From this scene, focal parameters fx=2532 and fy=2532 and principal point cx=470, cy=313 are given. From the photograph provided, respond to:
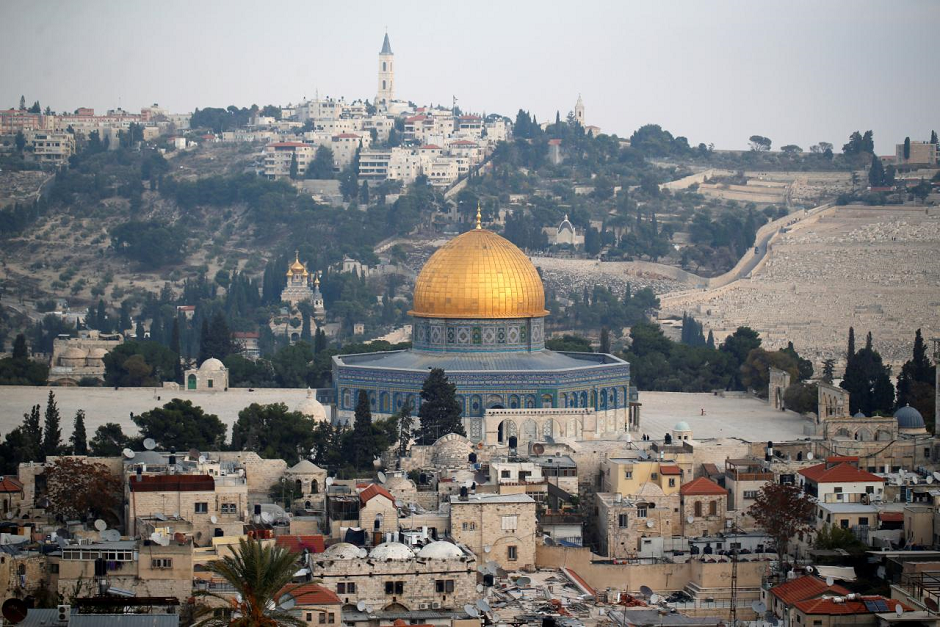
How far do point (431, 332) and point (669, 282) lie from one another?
4387 centimetres

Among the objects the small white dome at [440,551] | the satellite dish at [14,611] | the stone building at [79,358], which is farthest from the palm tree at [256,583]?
the stone building at [79,358]

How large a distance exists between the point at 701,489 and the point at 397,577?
730 centimetres

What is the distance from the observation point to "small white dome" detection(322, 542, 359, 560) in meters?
30.5

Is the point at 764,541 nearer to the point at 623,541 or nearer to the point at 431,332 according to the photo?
the point at 623,541

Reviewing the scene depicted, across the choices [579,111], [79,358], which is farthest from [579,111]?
[79,358]

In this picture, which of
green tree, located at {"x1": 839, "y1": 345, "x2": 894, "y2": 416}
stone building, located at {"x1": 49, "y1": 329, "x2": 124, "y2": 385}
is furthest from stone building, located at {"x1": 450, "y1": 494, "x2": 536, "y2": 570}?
stone building, located at {"x1": 49, "y1": 329, "x2": 124, "y2": 385}

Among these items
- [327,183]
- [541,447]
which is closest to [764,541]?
[541,447]

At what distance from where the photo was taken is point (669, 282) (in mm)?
91000

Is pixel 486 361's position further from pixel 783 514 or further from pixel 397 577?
pixel 397 577

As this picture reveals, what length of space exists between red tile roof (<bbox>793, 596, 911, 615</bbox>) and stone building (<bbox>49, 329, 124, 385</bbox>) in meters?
27.6

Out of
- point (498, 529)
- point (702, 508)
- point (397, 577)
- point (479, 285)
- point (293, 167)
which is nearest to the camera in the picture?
point (397, 577)

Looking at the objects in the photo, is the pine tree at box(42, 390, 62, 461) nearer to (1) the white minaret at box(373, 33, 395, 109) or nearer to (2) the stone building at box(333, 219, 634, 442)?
(2) the stone building at box(333, 219, 634, 442)

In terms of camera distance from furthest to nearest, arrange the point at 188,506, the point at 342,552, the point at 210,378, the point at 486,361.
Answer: the point at 210,378 < the point at 486,361 < the point at 188,506 < the point at 342,552

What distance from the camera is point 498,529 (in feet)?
110
